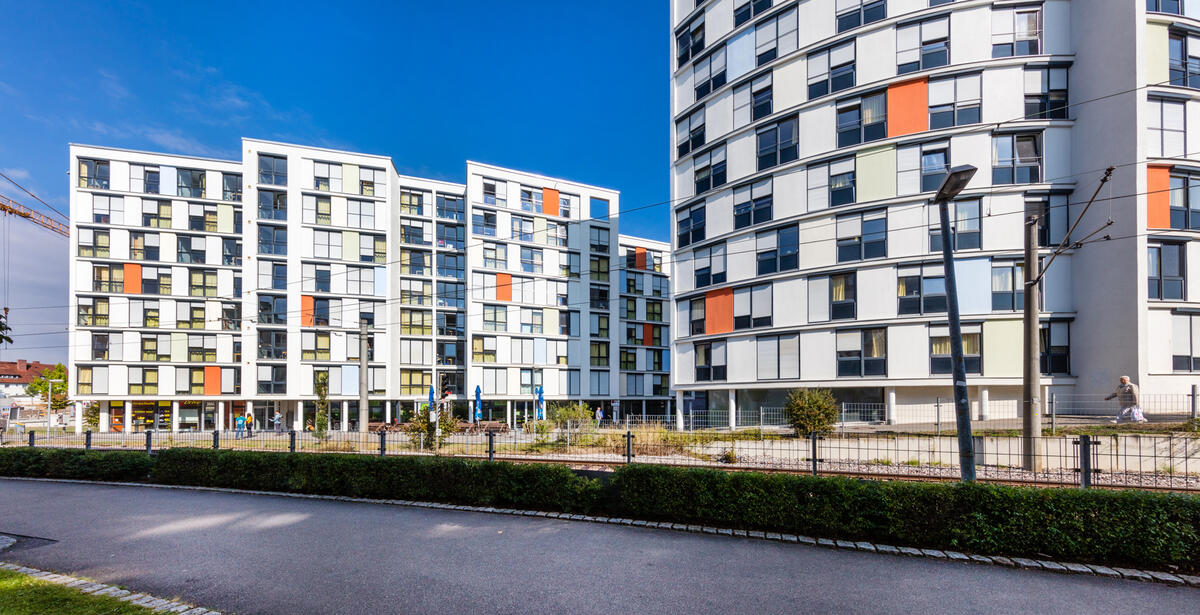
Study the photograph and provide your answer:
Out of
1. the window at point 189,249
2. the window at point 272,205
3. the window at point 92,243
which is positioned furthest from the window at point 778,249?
the window at point 92,243

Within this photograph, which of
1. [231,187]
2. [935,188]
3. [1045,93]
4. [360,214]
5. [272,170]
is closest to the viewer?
[1045,93]

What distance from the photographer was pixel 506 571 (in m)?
7.54

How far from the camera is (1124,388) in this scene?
17828mm

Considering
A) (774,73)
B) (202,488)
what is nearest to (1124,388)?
(774,73)

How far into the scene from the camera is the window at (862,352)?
27.1 m

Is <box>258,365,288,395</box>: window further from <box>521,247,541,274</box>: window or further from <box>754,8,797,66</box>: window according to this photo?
<box>754,8,797,66</box>: window

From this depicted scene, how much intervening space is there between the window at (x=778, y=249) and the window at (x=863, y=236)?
2.28 m

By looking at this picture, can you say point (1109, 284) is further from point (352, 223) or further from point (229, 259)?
point (229, 259)

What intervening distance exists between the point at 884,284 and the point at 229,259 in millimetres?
49558

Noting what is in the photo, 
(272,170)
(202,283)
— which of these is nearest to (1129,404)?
(272,170)

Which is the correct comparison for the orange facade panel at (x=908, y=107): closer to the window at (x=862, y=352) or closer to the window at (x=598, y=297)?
the window at (x=862, y=352)

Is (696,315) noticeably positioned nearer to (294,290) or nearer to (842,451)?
(842,451)

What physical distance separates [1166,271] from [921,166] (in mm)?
10303

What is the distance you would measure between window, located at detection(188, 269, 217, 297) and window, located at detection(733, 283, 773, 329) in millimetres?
42725
